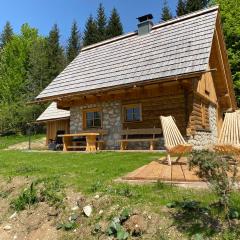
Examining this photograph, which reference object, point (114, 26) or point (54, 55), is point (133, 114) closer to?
point (114, 26)

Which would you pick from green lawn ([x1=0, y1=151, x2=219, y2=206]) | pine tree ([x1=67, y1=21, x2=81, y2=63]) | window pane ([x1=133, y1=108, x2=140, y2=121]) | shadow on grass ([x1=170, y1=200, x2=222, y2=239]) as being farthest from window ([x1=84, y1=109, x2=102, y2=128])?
pine tree ([x1=67, y1=21, x2=81, y2=63])

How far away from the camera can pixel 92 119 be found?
1559 cm

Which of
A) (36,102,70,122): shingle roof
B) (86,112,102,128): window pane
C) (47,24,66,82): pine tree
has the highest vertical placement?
(47,24,66,82): pine tree

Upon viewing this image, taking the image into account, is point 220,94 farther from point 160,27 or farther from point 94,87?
point 94,87

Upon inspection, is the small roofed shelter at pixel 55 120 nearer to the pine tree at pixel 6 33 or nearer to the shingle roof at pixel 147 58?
the shingle roof at pixel 147 58

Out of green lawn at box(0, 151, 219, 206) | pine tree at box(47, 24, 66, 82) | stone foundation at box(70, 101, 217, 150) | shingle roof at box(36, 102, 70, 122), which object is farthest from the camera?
pine tree at box(47, 24, 66, 82)

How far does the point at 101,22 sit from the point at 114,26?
10.7 ft

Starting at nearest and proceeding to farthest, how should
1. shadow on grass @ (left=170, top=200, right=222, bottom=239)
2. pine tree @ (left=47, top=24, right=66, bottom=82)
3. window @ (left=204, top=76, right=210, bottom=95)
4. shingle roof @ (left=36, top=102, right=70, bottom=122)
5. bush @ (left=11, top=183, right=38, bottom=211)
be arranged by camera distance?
shadow on grass @ (left=170, top=200, right=222, bottom=239)
bush @ (left=11, top=183, right=38, bottom=211)
window @ (left=204, top=76, right=210, bottom=95)
shingle roof @ (left=36, top=102, right=70, bottom=122)
pine tree @ (left=47, top=24, right=66, bottom=82)

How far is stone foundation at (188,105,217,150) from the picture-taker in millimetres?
13509

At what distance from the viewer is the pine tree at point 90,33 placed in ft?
143

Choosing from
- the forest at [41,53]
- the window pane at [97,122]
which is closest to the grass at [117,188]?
the window pane at [97,122]

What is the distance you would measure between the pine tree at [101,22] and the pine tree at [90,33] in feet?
1.66

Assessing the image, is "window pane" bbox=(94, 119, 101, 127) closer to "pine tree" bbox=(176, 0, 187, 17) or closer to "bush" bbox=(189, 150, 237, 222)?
"bush" bbox=(189, 150, 237, 222)

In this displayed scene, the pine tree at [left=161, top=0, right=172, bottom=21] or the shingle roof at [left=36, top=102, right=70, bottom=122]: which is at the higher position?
the pine tree at [left=161, top=0, right=172, bottom=21]
